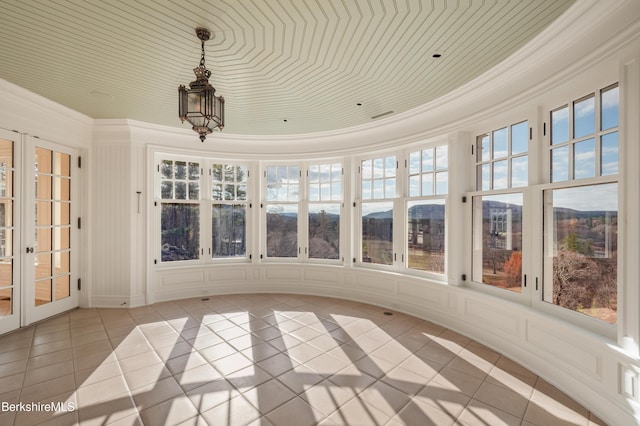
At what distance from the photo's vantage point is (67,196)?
14.9 ft

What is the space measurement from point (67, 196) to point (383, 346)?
5.21m

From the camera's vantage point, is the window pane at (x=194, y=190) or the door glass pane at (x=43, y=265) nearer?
the door glass pane at (x=43, y=265)

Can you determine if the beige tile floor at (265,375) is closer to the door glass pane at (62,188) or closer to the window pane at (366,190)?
the door glass pane at (62,188)

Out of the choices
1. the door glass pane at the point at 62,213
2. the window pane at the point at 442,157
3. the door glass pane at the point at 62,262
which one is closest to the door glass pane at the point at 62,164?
the door glass pane at the point at 62,213

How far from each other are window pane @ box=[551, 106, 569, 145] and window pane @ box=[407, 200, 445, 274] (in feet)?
5.09

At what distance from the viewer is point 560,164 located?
2746 millimetres

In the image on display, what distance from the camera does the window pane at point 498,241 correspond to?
10.5ft

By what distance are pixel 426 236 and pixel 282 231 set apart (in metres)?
2.79

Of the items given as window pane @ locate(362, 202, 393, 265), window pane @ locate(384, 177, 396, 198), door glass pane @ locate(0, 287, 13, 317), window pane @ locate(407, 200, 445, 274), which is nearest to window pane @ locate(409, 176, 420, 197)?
window pane @ locate(407, 200, 445, 274)

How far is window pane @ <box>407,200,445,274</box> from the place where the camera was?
4188mm

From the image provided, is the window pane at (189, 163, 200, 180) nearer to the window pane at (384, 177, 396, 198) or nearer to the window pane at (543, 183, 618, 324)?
the window pane at (384, 177, 396, 198)

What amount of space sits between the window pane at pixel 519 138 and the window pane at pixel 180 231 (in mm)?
5075

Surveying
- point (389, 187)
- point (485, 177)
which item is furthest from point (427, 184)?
point (485, 177)

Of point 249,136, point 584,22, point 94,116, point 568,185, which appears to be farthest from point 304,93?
point 94,116
